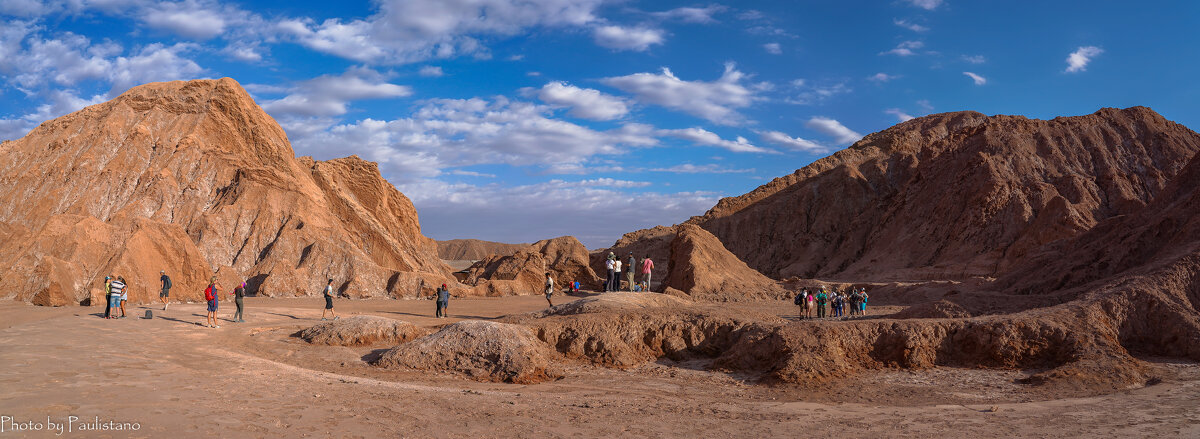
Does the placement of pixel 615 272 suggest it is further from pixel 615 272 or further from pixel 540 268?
pixel 540 268

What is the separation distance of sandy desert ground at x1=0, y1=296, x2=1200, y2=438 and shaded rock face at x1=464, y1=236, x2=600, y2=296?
65.8 ft

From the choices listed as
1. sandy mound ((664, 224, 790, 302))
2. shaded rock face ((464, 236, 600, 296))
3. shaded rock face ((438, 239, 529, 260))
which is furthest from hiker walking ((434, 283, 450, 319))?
shaded rock face ((438, 239, 529, 260))

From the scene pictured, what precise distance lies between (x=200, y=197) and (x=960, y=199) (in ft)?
137

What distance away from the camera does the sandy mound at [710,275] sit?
26.6m

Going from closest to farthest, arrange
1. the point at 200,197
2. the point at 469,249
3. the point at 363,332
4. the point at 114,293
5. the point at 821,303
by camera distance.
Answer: the point at 363,332 → the point at 114,293 → the point at 821,303 → the point at 200,197 → the point at 469,249

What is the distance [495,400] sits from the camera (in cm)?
903

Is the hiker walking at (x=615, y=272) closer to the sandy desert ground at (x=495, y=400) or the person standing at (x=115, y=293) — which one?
the sandy desert ground at (x=495, y=400)

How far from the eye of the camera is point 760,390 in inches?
404

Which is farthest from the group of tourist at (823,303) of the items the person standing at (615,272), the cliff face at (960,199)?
the cliff face at (960,199)

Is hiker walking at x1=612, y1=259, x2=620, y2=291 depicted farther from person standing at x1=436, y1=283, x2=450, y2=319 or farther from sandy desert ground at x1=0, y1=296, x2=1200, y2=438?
sandy desert ground at x1=0, y1=296, x2=1200, y2=438

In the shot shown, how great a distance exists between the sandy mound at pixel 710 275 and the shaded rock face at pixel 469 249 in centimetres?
10163

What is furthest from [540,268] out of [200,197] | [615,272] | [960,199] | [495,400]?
[960,199]

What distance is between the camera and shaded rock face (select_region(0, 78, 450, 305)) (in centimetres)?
2624

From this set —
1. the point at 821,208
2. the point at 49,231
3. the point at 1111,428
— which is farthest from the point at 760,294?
the point at 821,208
